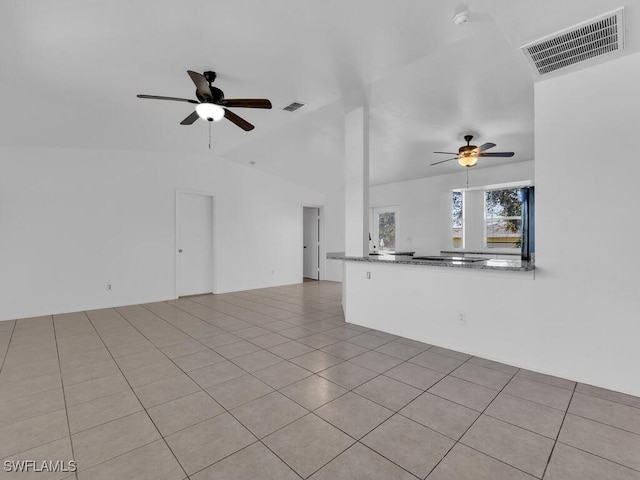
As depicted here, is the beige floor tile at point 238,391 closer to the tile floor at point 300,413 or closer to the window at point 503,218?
the tile floor at point 300,413

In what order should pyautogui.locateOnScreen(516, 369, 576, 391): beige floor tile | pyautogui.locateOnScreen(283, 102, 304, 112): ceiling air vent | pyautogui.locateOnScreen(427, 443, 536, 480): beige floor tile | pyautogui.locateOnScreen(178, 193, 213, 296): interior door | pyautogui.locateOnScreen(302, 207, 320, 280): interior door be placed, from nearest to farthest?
1. pyautogui.locateOnScreen(427, 443, 536, 480): beige floor tile
2. pyautogui.locateOnScreen(516, 369, 576, 391): beige floor tile
3. pyautogui.locateOnScreen(283, 102, 304, 112): ceiling air vent
4. pyautogui.locateOnScreen(178, 193, 213, 296): interior door
5. pyautogui.locateOnScreen(302, 207, 320, 280): interior door

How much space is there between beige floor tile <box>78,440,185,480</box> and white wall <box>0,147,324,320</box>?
459 cm

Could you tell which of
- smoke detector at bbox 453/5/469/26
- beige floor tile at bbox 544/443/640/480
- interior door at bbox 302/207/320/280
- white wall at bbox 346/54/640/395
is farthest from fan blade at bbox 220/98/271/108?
interior door at bbox 302/207/320/280

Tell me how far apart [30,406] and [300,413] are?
193 cm

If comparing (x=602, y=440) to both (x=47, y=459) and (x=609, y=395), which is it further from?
(x=47, y=459)

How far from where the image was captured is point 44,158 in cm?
485

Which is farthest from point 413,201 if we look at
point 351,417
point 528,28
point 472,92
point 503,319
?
point 351,417

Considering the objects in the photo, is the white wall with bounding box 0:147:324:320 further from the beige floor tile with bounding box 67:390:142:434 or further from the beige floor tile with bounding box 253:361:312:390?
the beige floor tile with bounding box 253:361:312:390

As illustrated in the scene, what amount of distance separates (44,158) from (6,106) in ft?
4.66

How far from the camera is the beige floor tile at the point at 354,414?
189cm

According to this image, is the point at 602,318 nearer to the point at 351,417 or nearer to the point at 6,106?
the point at 351,417

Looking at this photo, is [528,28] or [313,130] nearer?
[528,28]

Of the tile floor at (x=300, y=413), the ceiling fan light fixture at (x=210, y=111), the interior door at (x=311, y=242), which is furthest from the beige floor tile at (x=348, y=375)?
the interior door at (x=311, y=242)

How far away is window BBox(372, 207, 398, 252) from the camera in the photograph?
7.61 meters
